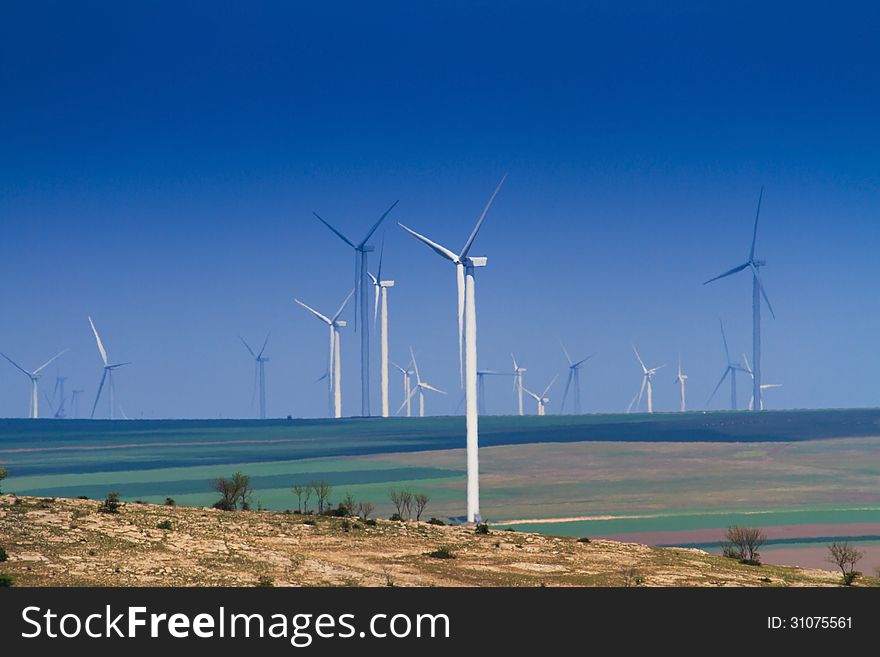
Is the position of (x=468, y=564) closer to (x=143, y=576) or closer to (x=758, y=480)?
(x=143, y=576)

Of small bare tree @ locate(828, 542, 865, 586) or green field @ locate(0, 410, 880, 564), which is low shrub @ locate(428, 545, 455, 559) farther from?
green field @ locate(0, 410, 880, 564)

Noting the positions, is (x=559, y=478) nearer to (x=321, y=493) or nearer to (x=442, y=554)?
(x=321, y=493)

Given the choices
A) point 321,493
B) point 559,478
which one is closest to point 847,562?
point 321,493

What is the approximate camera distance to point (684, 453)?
561 feet

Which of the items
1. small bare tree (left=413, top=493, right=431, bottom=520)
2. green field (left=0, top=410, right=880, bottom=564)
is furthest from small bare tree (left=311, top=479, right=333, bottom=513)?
small bare tree (left=413, top=493, right=431, bottom=520)

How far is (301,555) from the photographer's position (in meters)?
41.0

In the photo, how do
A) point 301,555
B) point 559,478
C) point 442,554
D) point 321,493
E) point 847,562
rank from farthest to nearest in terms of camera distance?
point 559,478 → point 321,493 → point 847,562 → point 442,554 → point 301,555

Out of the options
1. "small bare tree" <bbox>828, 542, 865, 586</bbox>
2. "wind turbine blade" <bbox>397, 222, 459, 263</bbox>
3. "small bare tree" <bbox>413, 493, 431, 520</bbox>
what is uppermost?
"wind turbine blade" <bbox>397, 222, 459, 263</bbox>

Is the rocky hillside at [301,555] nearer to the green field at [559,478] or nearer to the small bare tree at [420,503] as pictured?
the small bare tree at [420,503]

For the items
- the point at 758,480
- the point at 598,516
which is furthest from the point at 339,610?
the point at 758,480

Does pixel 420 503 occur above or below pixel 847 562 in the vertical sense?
above

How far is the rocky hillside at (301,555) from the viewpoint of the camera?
118 ft

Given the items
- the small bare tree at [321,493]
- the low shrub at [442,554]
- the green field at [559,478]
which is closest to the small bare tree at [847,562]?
the low shrub at [442,554]

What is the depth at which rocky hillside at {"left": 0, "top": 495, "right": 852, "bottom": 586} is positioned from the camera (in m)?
36.0
